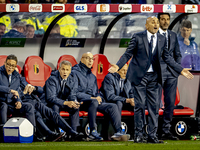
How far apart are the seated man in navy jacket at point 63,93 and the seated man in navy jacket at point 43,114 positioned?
0.42 ft

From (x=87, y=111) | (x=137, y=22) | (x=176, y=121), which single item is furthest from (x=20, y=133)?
(x=137, y=22)

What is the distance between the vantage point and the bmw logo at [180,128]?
6277mm

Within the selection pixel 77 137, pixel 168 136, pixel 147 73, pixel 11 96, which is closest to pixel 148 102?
pixel 147 73

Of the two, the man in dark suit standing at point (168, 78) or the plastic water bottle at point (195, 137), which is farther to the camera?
the plastic water bottle at point (195, 137)

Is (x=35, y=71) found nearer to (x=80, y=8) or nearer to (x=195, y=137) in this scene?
(x=80, y=8)

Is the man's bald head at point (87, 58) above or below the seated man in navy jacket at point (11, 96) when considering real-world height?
above

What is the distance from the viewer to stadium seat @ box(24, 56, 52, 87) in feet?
22.6

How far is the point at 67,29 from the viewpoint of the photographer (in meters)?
7.70

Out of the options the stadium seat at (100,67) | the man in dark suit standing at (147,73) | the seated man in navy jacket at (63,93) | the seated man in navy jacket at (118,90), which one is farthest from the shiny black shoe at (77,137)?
the stadium seat at (100,67)

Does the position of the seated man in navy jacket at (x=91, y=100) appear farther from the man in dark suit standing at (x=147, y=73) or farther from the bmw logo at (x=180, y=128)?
the bmw logo at (x=180, y=128)

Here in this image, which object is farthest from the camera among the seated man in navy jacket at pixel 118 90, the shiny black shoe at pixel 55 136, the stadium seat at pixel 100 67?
the stadium seat at pixel 100 67

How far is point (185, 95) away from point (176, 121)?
76cm


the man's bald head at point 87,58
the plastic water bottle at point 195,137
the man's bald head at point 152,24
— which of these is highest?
the man's bald head at point 152,24

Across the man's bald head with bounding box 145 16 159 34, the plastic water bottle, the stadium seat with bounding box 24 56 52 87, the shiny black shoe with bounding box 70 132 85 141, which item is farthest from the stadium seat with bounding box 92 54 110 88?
the man's bald head with bounding box 145 16 159 34
